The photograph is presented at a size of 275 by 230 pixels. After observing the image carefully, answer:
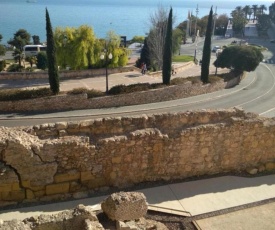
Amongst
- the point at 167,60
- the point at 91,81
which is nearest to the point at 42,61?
the point at 91,81

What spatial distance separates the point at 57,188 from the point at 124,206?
9.23 feet

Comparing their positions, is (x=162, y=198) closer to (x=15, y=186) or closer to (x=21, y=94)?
(x=15, y=186)

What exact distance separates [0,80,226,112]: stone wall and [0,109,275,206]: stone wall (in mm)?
15672

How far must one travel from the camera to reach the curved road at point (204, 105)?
23531 millimetres

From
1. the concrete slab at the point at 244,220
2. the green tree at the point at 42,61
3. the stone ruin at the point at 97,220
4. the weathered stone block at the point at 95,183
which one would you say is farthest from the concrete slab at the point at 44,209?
the green tree at the point at 42,61

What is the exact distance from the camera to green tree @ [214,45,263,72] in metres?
37.6

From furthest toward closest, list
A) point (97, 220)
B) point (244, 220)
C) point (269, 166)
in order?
point (269, 166) → point (244, 220) → point (97, 220)

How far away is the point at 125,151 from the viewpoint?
34.7ft

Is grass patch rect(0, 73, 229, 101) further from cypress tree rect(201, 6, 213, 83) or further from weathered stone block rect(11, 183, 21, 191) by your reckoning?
weathered stone block rect(11, 183, 21, 191)

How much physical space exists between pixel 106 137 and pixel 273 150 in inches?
258

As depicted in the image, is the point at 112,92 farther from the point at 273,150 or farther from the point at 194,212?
the point at 194,212

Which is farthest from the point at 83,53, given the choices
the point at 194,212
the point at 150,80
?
the point at 194,212

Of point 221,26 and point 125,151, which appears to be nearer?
point 125,151

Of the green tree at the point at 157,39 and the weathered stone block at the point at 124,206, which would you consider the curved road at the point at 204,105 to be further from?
the weathered stone block at the point at 124,206
